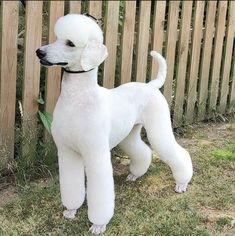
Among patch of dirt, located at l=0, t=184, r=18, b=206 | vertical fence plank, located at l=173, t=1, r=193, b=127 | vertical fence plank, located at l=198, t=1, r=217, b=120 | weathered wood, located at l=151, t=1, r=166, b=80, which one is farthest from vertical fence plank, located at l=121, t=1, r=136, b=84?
patch of dirt, located at l=0, t=184, r=18, b=206

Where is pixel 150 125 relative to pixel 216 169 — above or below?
above

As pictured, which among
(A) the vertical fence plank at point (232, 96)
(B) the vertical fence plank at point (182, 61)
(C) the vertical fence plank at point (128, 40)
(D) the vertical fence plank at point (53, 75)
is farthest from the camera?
(A) the vertical fence plank at point (232, 96)

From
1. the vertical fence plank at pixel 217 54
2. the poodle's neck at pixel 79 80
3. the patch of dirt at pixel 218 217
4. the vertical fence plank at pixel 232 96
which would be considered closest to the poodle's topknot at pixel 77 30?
the poodle's neck at pixel 79 80

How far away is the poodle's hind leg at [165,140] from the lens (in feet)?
12.7

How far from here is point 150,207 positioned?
3.89m

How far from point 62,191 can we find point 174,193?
93 cm

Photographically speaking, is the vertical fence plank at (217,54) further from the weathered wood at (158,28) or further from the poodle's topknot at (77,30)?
the poodle's topknot at (77,30)

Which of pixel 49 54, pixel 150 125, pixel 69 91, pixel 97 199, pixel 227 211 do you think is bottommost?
pixel 227 211

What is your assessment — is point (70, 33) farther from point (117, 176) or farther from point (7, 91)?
point (117, 176)

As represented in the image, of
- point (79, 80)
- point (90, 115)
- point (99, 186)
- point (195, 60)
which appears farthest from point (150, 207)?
point (195, 60)

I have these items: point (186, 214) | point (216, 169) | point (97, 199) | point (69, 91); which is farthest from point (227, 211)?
point (69, 91)

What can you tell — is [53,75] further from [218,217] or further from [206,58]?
[206,58]

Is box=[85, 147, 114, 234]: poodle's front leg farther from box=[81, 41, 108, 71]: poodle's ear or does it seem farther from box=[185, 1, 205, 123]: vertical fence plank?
box=[185, 1, 205, 123]: vertical fence plank

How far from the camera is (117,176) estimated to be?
173 inches
